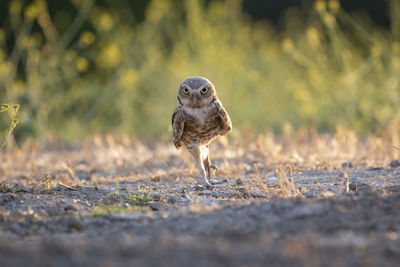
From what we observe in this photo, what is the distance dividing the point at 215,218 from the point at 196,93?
1796 mm

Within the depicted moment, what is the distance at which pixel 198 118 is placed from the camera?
4.91 metres

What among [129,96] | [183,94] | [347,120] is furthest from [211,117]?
[129,96]

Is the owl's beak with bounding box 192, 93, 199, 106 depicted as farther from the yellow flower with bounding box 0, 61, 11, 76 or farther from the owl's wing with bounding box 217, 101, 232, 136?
the yellow flower with bounding box 0, 61, 11, 76

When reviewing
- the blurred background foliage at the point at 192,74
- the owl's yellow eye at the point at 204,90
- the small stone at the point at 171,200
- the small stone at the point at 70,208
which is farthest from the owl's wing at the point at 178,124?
the blurred background foliage at the point at 192,74

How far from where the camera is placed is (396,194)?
12.0 feet

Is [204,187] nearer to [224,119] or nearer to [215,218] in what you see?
[224,119]

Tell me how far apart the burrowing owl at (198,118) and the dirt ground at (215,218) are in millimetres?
400

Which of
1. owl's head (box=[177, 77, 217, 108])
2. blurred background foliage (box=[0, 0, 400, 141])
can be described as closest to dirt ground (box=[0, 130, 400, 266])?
owl's head (box=[177, 77, 217, 108])

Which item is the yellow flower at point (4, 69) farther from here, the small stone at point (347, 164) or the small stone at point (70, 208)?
the small stone at point (347, 164)

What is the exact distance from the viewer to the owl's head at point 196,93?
484cm

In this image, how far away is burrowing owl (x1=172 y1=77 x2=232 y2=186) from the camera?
16.0 feet

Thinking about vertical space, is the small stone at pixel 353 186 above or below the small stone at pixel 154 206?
above

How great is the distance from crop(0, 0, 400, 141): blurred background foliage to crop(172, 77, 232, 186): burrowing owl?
3.19 metres

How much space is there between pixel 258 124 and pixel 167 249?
8.20 meters
